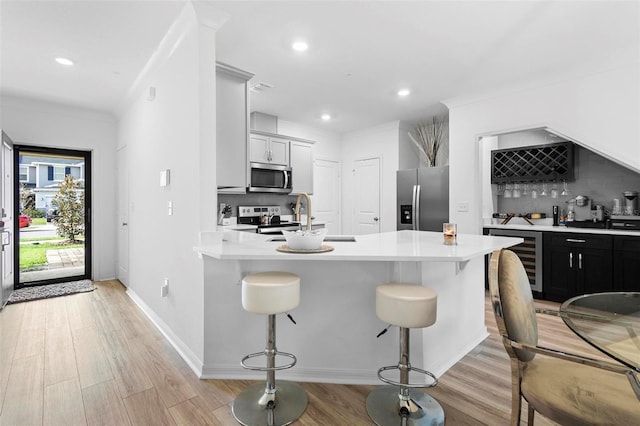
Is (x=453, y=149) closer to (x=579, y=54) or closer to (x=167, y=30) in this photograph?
(x=579, y=54)

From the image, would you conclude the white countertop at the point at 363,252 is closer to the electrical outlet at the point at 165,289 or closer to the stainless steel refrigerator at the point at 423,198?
the electrical outlet at the point at 165,289

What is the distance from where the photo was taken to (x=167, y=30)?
2.60 meters

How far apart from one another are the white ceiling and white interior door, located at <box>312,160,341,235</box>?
2.05m

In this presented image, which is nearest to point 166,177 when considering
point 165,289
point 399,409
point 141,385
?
point 165,289

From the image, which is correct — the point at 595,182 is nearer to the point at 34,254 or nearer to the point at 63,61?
the point at 63,61

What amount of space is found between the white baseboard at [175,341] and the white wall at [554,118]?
11.3ft

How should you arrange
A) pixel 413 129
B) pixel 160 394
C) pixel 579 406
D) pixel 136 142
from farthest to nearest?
1. pixel 413 129
2. pixel 136 142
3. pixel 160 394
4. pixel 579 406

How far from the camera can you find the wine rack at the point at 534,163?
3919 millimetres

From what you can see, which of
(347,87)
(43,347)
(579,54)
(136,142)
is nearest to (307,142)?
(347,87)

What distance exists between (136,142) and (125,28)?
1540mm

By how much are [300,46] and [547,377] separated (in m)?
2.85

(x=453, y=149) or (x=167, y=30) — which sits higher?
(x=167, y=30)

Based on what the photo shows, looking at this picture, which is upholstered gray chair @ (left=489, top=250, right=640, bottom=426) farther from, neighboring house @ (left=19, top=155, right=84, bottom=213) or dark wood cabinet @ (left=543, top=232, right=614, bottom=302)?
neighboring house @ (left=19, top=155, right=84, bottom=213)

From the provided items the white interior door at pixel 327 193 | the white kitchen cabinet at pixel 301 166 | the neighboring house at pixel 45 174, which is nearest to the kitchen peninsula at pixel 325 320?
the white kitchen cabinet at pixel 301 166
